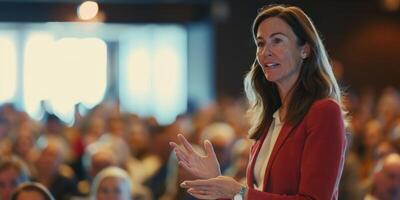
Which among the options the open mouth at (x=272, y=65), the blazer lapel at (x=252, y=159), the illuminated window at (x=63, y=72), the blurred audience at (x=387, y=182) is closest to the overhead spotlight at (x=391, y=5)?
the illuminated window at (x=63, y=72)

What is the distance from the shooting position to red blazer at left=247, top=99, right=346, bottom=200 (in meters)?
2.56

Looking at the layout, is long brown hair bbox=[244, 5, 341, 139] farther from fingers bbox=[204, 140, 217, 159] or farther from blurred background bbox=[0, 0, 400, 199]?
blurred background bbox=[0, 0, 400, 199]

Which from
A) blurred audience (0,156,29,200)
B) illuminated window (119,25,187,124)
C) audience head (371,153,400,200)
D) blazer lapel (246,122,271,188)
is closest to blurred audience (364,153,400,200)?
audience head (371,153,400,200)

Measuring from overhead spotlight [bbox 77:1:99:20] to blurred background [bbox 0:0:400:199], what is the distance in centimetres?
2

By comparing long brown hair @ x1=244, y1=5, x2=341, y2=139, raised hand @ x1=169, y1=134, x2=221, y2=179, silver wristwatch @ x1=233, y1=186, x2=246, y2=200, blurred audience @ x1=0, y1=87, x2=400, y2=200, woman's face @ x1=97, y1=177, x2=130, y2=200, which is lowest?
blurred audience @ x1=0, y1=87, x2=400, y2=200

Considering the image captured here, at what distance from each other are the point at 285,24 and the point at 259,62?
0.14 m

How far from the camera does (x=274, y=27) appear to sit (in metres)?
2.72

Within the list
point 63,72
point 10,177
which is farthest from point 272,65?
point 63,72

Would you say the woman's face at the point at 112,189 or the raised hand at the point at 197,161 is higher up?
the raised hand at the point at 197,161

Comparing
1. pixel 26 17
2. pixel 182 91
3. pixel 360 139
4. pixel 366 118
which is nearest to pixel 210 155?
pixel 360 139

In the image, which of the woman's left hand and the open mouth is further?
the open mouth

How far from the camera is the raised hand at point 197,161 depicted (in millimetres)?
2725

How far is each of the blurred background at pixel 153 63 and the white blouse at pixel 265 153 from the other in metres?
6.32

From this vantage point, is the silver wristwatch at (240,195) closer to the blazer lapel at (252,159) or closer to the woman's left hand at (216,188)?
the woman's left hand at (216,188)
